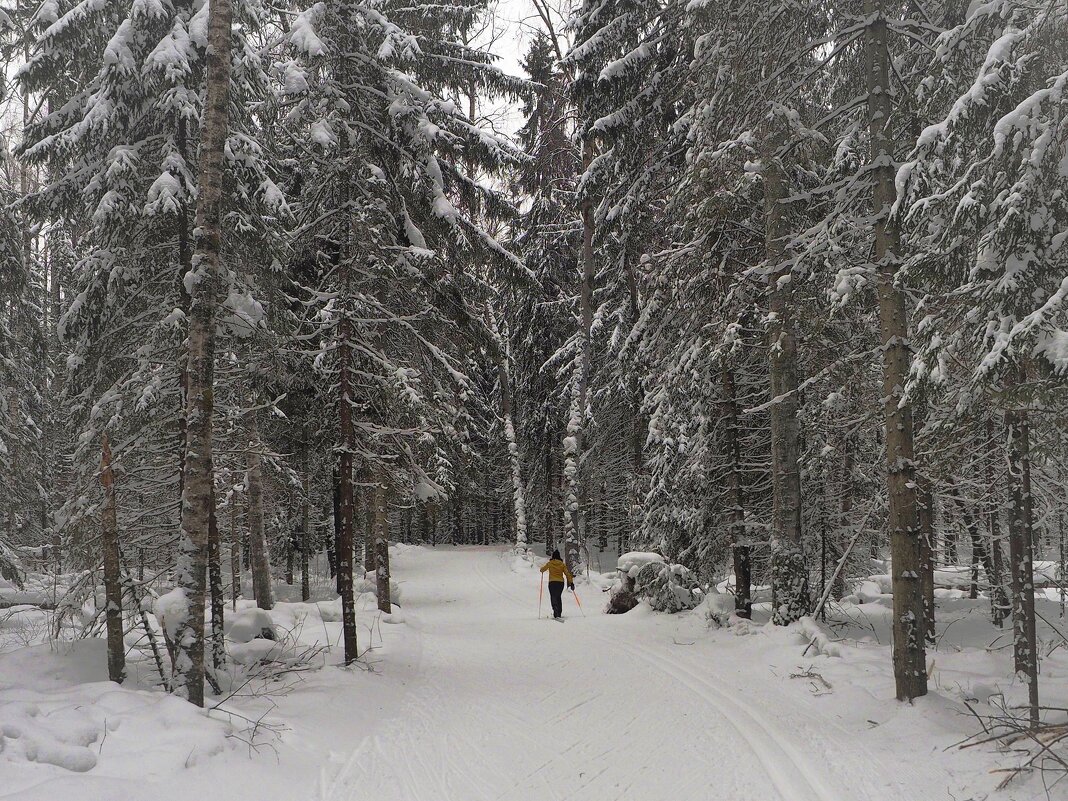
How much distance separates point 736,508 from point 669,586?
260cm

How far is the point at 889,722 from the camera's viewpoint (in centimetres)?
728

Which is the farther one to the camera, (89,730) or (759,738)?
(759,738)

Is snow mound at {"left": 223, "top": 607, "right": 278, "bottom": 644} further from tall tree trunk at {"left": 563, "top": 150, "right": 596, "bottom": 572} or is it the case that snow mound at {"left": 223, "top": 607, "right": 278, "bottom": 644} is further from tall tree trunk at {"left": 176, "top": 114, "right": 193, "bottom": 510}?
tall tree trunk at {"left": 563, "top": 150, "right": 596, "bottom": 572}

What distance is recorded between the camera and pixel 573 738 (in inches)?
296

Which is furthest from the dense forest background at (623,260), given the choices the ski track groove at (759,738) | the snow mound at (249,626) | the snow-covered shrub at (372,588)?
the snow-covered shrub at (372,588)

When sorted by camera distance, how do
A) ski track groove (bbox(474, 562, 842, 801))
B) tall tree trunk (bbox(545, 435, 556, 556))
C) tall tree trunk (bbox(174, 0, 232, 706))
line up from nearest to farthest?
ski track groove (bbox(474, 562, 842, 801))
tall tree trunk (bbox(174, 0, 232, 706))
tall tree trunk (bbox(545, 435, 556, 556))

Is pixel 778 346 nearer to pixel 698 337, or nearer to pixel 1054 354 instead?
pixel 698 337

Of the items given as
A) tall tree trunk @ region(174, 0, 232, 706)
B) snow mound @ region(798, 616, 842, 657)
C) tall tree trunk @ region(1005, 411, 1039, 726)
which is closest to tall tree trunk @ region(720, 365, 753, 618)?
snow mound @ region(798, 616, 842, 657)

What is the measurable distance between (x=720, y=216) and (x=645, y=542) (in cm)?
903

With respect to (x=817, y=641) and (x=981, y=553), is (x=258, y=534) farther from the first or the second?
(x=981, y=553)

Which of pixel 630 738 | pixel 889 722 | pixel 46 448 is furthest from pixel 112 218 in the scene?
pixel 46 448

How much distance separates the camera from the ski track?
6.05m

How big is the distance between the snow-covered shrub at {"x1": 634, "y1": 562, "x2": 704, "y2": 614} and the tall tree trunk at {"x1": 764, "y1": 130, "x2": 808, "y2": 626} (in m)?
3.10

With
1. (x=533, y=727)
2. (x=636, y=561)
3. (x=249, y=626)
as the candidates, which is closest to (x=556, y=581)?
(x=636, y=561)
